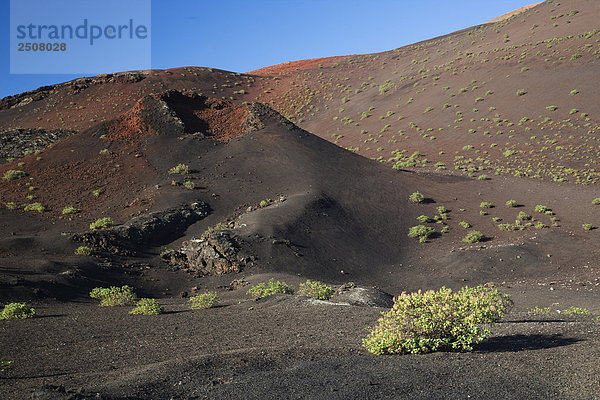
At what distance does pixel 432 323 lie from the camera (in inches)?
274

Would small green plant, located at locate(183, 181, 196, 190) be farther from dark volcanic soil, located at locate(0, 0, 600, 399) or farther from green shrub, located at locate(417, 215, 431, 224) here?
green shrub, located at locate(417, 215, 431, 224)

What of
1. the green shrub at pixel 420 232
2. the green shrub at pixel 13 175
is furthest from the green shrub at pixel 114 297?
the green shrub at pixel 13 175

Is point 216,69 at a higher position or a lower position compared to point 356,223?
higher

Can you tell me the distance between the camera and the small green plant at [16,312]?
11.3 m

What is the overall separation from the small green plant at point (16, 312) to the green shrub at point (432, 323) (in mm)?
9622

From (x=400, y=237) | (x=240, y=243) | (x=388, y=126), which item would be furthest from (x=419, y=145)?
(x=240, y=243)

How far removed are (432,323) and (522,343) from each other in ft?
5.88

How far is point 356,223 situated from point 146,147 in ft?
55.5

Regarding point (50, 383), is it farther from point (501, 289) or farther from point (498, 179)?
point (498, 179)

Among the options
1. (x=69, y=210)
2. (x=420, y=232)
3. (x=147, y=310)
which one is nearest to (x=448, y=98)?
(x=420, y=232)

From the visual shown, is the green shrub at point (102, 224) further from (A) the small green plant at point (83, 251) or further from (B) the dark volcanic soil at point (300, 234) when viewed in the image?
(A) the small green plant at point (83, 251)

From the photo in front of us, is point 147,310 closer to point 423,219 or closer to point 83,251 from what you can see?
point 83,251

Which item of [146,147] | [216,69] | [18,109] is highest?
Answer: [216,69]

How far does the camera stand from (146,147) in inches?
1243
